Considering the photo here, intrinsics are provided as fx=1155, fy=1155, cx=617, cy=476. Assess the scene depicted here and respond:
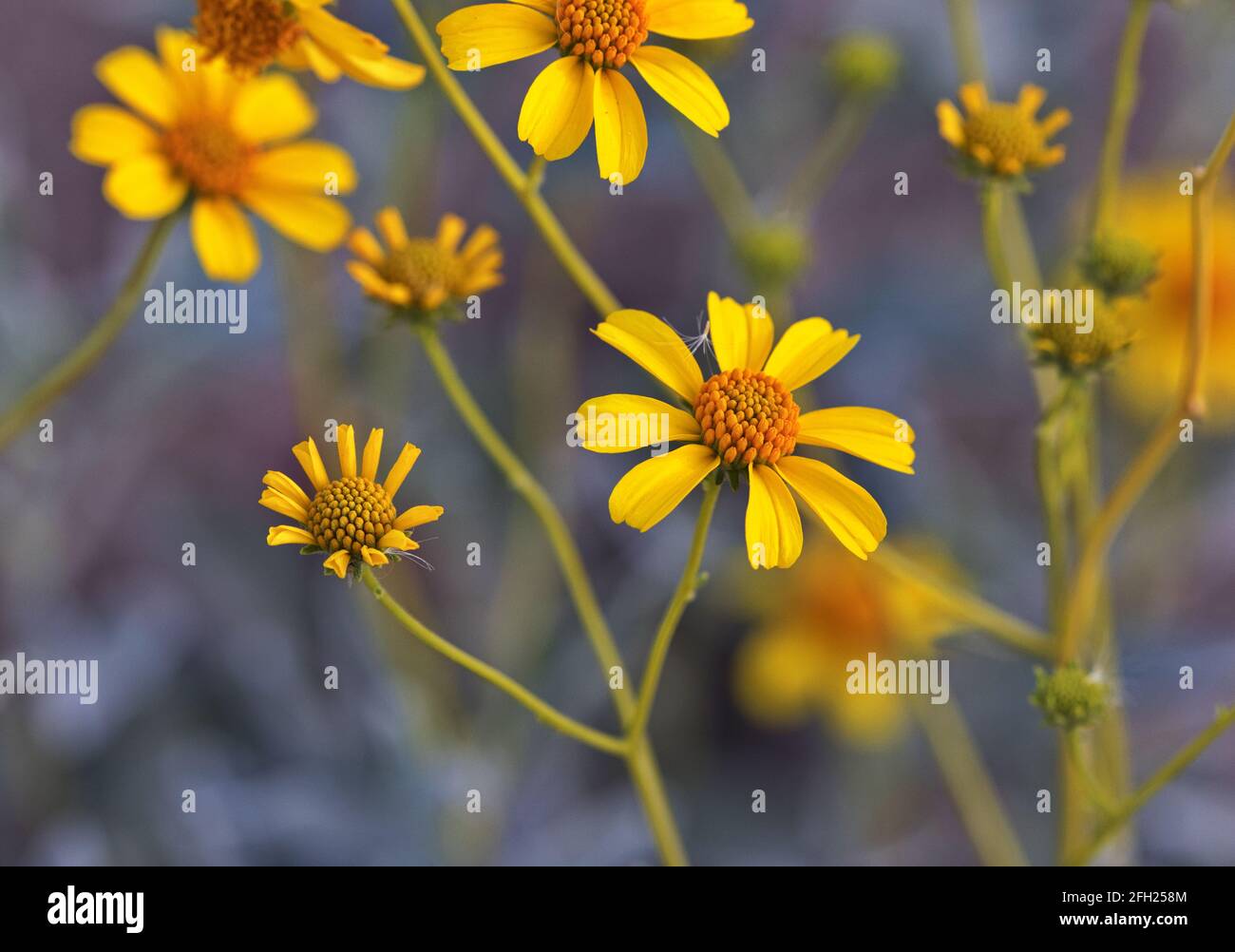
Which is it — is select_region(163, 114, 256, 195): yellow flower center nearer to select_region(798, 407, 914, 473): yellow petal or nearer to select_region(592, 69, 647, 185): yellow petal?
select_region(592, 69, 647, 185): yellow petal

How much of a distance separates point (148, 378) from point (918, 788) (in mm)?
1105

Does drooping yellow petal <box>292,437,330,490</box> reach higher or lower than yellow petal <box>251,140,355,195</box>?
lower

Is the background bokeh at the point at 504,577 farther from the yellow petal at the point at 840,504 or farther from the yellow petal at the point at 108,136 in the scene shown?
the yellow petal at the point at 840,504

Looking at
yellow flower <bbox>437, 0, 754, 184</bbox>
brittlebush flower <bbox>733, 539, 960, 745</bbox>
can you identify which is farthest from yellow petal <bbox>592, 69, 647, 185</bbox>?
brittlebush flower <bbox>733, 539, 960, 745</bbox>

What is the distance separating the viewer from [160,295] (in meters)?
1.01

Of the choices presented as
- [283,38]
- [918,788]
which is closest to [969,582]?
[918,788]

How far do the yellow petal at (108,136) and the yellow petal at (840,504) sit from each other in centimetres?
48

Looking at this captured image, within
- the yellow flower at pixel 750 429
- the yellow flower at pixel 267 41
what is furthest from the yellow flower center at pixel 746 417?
the yellow flower at pixel 267 41

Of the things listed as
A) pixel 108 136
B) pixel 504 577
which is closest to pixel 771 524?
pixel 108 136

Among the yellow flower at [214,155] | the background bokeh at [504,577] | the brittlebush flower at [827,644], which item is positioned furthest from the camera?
the brittlebush flower at [827,644]

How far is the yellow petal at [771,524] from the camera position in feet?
1.74

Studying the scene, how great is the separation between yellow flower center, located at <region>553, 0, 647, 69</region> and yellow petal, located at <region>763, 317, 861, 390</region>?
0.16m

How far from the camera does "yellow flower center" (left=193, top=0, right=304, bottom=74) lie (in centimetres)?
63

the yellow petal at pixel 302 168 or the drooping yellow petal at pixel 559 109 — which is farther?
the yellow petal at pixel 302 168
